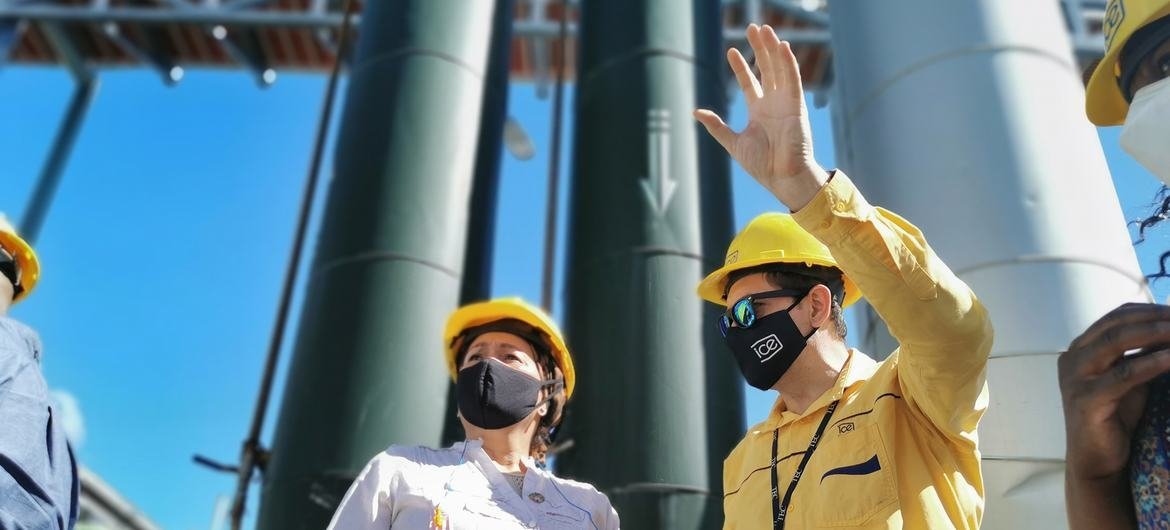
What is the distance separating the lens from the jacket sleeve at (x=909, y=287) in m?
2.17

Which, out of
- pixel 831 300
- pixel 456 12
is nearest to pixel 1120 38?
pixel 831 300

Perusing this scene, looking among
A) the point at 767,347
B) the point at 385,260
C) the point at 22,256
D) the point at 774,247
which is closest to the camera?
the point at 767,347

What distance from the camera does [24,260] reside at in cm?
378

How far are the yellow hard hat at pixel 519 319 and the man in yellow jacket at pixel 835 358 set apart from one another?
1.02 meters

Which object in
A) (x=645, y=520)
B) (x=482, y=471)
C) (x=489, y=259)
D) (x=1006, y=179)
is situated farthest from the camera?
(x=489, y=259)

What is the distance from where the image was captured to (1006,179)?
12.5 ft

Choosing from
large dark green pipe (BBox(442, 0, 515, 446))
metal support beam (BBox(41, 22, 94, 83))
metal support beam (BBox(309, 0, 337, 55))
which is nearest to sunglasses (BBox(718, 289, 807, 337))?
large dark green pipe (BBox(442, 0, 515, 446))

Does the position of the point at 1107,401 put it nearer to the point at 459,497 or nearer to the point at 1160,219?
the point at 1160,219

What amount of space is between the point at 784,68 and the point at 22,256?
314 centimetres

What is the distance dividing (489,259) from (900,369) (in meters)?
4.48

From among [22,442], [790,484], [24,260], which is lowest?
[790,484]

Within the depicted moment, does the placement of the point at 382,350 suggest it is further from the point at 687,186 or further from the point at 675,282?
the point at 687,186

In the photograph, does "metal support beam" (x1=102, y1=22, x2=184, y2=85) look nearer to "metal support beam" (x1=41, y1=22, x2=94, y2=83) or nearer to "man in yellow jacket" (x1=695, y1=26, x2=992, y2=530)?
"metal support beam" (x1=41, y1=22, x2=94, y2=83)

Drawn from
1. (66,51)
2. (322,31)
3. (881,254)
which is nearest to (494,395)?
(881,254)
